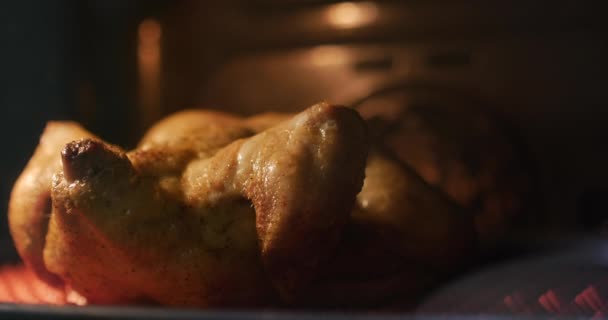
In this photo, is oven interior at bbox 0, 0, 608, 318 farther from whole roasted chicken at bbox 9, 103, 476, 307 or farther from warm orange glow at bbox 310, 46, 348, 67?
whole roasted chicken at bbox 9, 103, 476, 307

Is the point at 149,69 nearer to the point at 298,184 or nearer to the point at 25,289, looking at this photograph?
the point at 25,289

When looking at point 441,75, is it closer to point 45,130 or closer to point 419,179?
point 419,179

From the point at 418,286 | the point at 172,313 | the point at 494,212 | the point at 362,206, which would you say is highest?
the point at 172,313

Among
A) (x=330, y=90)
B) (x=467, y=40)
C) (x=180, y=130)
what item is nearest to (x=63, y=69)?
(x=180, y=130)

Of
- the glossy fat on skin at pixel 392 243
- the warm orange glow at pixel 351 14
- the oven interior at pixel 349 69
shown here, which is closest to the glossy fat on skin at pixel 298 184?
the glossy fat on skin at pixel 392 243

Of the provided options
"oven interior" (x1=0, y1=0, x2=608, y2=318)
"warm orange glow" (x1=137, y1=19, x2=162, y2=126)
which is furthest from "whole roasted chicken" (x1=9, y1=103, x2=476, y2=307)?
"warm orange glow" (x1=137, y1=19, x2=162, y2=126)

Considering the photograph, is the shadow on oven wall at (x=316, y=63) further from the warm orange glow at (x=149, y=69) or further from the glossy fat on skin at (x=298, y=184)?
the glossy fat on skin at (x=298, y=184)

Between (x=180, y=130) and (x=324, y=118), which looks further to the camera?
(x=180, y=130)

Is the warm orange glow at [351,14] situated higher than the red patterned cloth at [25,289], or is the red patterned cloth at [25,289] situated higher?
the warm orange glow at [351,14]
